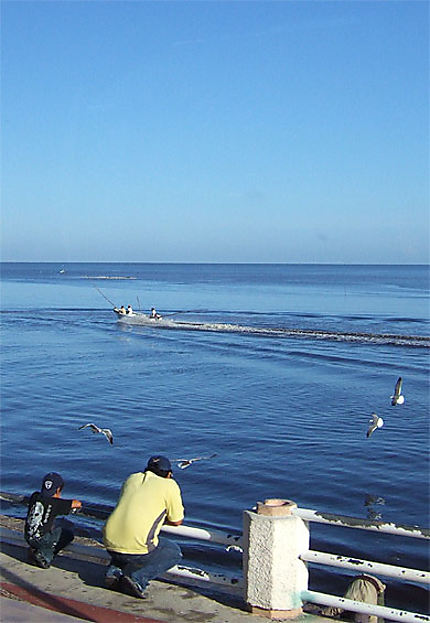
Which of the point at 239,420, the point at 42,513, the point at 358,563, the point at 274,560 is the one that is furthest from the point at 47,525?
the point at 239,420

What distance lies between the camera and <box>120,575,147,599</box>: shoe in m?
6.39

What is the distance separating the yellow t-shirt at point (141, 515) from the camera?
6.52m

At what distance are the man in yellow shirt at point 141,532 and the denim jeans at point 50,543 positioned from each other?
0.73m

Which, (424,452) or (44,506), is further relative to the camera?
(424,452)

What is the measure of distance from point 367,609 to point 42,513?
3.06 meters

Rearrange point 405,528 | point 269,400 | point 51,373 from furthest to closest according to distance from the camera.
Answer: point 51,373
point 269,400
point 405,528

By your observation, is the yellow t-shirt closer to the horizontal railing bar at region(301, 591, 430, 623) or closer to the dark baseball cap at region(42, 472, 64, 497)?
the dark baseball cap at region(42, 472, 64, 497)

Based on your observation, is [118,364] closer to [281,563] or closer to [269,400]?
[269,400]

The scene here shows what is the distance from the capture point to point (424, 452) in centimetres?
1653

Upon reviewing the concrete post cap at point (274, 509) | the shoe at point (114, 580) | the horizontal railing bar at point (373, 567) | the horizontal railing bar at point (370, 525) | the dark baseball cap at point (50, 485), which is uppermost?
the concrete post cap at point (274, 509)

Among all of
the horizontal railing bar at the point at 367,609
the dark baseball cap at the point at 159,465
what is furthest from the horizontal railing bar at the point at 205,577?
the dark baseball cap at the point at 159,465

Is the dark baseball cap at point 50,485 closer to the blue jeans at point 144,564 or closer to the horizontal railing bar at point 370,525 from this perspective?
the blue jeans at point 144,564

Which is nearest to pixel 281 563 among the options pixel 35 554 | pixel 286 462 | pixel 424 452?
pixel 35 554

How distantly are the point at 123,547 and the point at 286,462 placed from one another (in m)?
9.34
